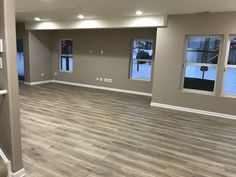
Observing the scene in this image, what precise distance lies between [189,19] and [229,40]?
1.06 m

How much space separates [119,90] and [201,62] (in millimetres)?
3114

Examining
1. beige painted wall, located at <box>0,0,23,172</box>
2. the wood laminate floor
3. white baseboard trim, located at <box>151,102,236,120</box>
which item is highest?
beige painted wall, located at <box>0,0,23,172</box>

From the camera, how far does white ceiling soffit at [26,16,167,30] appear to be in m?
5.06

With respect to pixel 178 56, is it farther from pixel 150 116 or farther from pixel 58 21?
pixel 58 21

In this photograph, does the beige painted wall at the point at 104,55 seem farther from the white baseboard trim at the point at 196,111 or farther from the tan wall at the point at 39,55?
the white baseboard trim at the point at 196,111

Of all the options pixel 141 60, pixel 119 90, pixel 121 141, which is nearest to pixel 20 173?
pixel 121 141

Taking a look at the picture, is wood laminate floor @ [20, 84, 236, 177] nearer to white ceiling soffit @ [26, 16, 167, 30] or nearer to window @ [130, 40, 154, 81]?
window @ [130, 40, 154, 81]

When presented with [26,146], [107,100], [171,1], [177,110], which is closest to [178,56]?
[177,110]

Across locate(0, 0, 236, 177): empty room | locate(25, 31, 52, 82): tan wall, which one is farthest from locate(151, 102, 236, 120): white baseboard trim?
locate(25, 31, 52, 82): tan wall

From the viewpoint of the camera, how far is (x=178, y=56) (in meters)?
5.02

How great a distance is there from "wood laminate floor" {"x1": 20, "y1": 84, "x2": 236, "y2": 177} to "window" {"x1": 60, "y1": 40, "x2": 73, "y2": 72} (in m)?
3.13

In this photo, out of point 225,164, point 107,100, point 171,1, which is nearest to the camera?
point 225,164

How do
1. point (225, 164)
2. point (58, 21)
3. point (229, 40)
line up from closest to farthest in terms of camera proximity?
point (225, 164), point (229, 40), point (58, 21)

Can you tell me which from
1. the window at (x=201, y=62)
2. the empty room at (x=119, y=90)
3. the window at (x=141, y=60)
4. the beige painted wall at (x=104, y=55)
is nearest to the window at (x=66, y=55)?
the empty room at (x=119, y=90)
